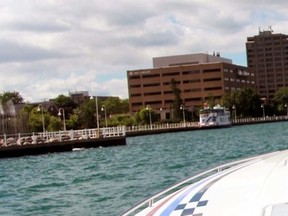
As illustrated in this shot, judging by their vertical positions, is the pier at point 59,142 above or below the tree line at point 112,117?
below

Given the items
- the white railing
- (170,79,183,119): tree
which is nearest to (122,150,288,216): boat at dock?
the white railing

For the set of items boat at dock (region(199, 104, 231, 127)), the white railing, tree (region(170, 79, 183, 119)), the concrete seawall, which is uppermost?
tree (region(170, 79, 183, 119))

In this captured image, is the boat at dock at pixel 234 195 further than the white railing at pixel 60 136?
No

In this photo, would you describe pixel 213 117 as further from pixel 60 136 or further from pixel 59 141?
pixel 59 141

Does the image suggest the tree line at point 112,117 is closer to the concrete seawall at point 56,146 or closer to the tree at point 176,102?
the tree at point 176,102

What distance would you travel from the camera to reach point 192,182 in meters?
5.83

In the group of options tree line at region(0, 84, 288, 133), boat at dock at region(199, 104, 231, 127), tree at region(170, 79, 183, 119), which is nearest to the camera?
tree line at region(0, 84, 288, 133)

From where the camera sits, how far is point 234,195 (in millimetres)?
4508

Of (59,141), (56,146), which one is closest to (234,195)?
(56,146)

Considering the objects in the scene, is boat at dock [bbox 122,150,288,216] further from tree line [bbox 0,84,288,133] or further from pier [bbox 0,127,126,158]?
tree line [bbox 0,84,288,133]

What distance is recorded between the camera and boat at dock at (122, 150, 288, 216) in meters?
4.22

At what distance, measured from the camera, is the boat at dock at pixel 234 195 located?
422 centimetres

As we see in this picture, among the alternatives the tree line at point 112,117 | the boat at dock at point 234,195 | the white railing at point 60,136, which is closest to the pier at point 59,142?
the white railing at point 60,136

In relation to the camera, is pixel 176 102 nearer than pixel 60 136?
No
